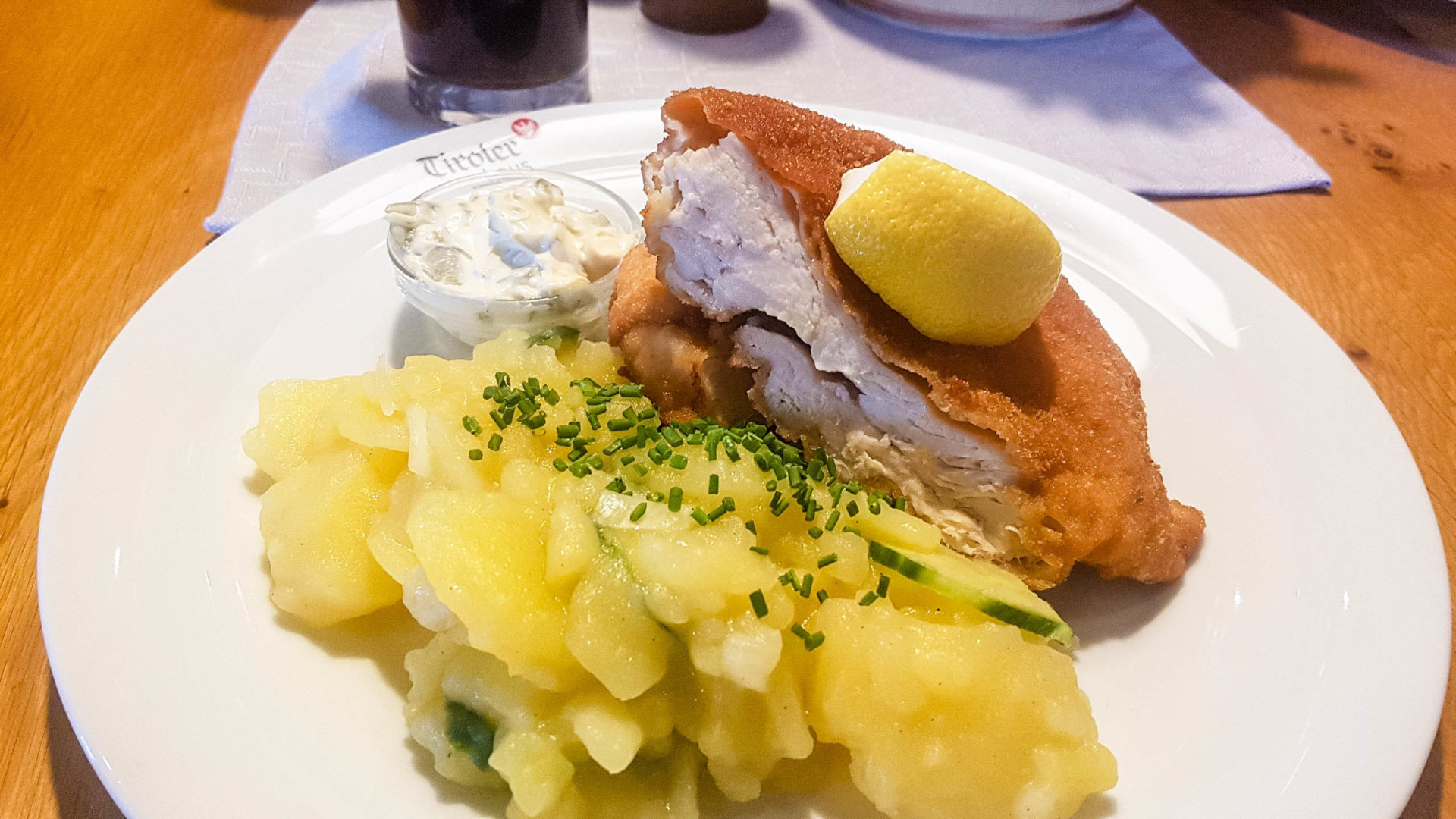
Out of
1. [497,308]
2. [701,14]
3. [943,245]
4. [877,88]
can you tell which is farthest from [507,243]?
[701,14]

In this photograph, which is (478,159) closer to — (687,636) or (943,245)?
(943,245)

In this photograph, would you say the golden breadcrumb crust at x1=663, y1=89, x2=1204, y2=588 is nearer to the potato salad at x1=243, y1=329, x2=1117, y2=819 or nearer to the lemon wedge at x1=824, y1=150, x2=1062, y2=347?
the lemon wedge at x1=824, y1=150, x2=1062, y2=347

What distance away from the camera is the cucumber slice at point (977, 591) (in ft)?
5.04

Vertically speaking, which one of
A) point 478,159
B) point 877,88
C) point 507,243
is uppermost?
point 507,243

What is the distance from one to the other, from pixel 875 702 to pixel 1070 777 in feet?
1.07

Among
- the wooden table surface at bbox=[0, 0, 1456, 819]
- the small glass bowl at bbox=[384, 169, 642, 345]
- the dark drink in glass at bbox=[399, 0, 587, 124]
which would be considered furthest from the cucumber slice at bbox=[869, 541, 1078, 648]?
the dark drink in glass at bbox=[399, 0, 587, 124]

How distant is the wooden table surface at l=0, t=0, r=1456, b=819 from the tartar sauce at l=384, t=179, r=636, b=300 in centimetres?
92

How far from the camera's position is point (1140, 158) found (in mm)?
3590

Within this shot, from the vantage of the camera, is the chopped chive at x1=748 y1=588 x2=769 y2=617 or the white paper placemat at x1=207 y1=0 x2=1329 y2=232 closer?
the chopped chive at x1=748 y1=588 x2=769 y2=617

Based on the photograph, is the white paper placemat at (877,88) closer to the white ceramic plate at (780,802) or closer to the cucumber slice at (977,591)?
the white ceramic plate at (780,802)

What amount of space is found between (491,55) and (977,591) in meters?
2.70

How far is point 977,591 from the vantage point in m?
1.54

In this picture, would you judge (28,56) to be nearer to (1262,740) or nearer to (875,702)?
(875,702)

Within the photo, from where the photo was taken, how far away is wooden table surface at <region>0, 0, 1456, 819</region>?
6.09ft
